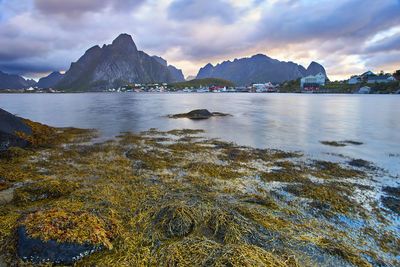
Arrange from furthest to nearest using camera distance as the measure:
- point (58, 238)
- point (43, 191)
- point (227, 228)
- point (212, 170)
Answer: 1. point (212, 170)
2. point (43, 191)
3. point (227, 228)
4. point (58, 238)

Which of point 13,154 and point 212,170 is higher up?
point 13,154

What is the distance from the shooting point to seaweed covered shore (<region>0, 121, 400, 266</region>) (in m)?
4.07

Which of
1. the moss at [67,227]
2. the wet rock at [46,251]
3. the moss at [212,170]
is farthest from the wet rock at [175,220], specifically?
the moss at [212,170]

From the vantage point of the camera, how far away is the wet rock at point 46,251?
151 inches

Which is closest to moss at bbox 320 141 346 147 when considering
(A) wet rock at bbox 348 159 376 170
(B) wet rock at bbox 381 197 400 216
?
(A) wet rock at bbox 348 159 376 170

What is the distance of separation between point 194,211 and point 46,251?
3.14 metres

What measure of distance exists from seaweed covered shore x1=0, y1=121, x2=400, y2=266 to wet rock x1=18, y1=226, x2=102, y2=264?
0.07ft

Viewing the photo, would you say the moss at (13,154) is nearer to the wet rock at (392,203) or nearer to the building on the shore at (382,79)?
the wet rock at (392,203)

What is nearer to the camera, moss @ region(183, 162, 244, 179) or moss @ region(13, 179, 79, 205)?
moss @ region(13, 179, 79, 205)

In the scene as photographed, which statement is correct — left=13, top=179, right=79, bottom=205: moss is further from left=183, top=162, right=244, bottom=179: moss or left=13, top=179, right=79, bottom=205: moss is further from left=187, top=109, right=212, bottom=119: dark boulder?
left=187, top=109, right=212, bottom=119: dark boulder

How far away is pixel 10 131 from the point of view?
11359mm

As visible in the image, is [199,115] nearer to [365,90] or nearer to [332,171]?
[332,171]

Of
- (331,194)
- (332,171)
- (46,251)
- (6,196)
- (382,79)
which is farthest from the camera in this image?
(382,79)

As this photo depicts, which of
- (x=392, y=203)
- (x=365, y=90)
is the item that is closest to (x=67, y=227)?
(x=392, y=203)
